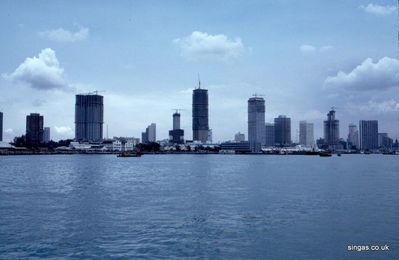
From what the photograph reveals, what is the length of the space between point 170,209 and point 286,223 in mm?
10228

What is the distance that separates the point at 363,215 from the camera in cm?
3366

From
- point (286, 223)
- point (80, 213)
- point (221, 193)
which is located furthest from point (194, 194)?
point (286, 223)

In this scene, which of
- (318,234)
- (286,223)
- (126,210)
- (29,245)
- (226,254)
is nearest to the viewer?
(226,254)

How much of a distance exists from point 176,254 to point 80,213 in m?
14.6

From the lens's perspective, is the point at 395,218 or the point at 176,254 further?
the point at 395,218

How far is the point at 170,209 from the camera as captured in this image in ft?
118

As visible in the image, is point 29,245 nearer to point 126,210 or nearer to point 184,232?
point 184,232

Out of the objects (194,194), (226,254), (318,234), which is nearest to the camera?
(226,254)

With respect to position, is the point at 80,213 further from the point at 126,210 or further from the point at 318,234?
the point at 318,234

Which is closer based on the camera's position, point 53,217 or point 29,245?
point 29,245

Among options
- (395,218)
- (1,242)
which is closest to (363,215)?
(395,218)

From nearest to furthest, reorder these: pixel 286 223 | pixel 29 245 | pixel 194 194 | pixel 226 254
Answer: pixel 226 254, pixel 29 245, pixel 286 223, pixel 194 194

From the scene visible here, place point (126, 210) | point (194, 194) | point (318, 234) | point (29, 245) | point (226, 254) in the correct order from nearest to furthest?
point (226, 254) < point (29, 245) < point (318, 234) < point (126, 210) < point (194, 194)

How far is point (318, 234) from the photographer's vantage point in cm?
2662
